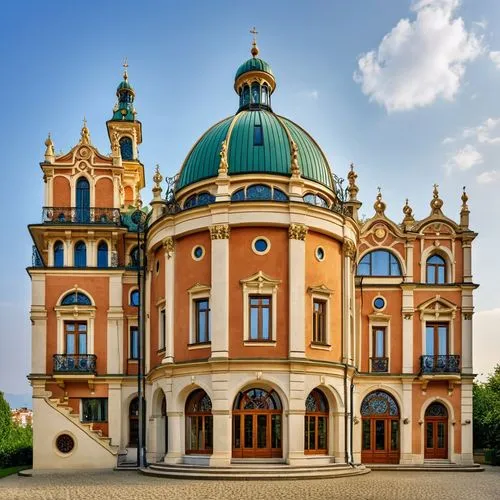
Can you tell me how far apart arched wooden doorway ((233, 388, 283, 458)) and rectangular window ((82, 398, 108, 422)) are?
9.80 m

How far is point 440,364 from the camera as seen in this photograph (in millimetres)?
37750

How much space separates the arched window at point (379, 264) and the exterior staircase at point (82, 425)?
54.5 feet

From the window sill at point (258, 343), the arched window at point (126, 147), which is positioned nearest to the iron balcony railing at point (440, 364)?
the window sill at point (258, 343)

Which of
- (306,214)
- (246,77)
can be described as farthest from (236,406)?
(246,77)

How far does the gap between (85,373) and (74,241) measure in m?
7.31

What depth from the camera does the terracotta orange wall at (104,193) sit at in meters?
38.9

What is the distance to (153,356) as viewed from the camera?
117 feet

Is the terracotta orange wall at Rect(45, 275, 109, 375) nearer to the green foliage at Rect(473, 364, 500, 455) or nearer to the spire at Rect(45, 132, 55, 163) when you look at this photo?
the spire at Rect(45, 132, 55, 163)

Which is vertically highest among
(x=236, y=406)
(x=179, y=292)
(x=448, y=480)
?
(x=179, y=292)

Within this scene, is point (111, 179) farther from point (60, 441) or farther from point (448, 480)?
point (448, 480)

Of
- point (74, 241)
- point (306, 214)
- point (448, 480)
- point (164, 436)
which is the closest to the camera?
point (448, 480)

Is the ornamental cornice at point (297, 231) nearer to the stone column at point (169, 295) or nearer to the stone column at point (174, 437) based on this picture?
the stone column at point (169, 295)

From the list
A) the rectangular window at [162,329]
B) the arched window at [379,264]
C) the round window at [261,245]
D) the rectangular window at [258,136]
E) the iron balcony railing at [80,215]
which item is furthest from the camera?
the arched window at [379,264]

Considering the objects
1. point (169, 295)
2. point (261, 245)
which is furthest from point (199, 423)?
point (261, 245)
